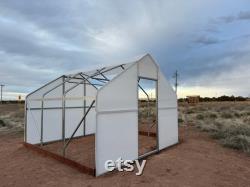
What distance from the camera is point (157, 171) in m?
5.21

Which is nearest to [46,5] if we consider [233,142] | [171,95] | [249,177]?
[171,95]

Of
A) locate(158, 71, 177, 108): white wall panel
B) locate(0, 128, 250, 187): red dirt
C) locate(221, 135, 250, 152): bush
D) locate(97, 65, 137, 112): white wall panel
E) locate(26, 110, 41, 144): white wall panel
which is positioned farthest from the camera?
locate(26, 110, 41, 144): white wall panel

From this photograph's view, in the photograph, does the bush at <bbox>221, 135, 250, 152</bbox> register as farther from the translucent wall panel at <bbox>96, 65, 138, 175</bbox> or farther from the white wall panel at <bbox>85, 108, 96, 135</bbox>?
the white wall panel at <bbox>85, 108, 96, 135</bbox>

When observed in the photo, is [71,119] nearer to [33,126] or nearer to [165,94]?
[33,126]

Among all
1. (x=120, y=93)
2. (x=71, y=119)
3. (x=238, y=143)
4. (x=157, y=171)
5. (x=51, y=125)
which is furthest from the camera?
(x=71, y=119)

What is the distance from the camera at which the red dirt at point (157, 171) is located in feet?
14.9

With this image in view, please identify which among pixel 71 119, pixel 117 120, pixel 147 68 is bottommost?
pixel 71 119

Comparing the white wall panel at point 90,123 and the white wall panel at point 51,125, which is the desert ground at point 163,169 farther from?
the white wall panel at point 90,123

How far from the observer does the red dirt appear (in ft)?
14.9

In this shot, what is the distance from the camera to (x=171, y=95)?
7984 millimetres

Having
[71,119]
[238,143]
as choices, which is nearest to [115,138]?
[71,119]

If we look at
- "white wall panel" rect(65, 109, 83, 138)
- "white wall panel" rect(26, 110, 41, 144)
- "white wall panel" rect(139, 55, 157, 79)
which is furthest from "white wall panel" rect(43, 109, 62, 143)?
"white wall panel" rect(139, 55, 157, 79)

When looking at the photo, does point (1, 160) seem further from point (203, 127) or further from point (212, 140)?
point (203, 127)

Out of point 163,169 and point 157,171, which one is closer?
point 157,171
